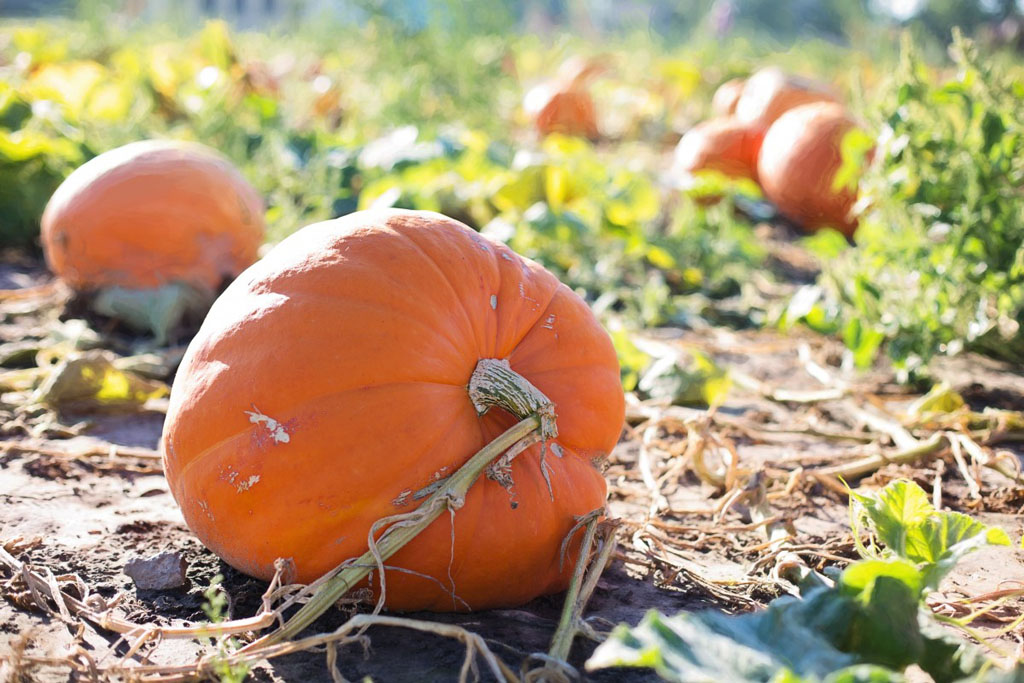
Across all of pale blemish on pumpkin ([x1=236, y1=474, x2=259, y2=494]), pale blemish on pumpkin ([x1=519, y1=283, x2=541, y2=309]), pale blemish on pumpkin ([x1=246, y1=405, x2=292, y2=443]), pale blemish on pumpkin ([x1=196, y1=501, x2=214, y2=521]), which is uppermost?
pale blemish on pumpkin ([x1=519, y1=283, x2=541, y2=309])

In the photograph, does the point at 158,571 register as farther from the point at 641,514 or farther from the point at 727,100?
the point at 727,100

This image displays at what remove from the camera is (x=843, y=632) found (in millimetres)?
1484

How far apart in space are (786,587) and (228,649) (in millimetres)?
1065

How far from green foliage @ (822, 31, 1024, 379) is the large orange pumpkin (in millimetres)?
4084

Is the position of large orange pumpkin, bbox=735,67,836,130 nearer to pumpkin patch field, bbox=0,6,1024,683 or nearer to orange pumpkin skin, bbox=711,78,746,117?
orange pumpkin skin, bbox=711,78,746,117

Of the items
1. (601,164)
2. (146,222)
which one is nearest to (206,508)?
(146,222)

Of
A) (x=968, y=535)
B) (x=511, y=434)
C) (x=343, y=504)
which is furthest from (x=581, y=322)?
(x=968, y=535)

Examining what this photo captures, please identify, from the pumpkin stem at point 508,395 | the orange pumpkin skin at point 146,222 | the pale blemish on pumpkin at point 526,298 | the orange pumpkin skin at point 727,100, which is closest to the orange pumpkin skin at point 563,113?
the orange pumpkin skin at point 727,100

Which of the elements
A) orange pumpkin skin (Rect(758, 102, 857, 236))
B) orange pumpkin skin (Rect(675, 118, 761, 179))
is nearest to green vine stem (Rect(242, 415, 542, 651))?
orange pumpkin skin (Rect(758, 102, 857, 236))

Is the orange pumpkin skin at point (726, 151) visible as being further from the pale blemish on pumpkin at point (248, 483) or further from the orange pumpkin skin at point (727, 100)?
the pale blemish on pumpkin at point (248, 483)

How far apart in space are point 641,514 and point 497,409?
73cm

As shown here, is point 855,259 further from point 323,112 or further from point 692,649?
point 323,112

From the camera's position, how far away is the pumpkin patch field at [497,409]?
1.72m

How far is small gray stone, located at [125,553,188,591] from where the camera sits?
6.63 feet
